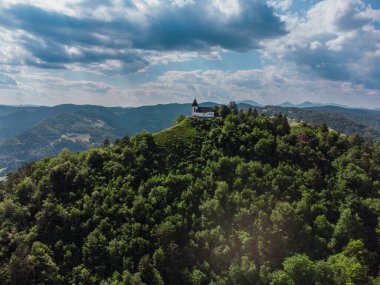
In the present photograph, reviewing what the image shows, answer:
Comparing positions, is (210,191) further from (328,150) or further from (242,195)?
(328,150)

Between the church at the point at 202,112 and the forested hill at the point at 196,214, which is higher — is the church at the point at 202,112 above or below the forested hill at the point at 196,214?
above

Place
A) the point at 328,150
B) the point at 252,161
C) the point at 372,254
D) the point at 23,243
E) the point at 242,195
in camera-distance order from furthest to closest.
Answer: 1. the point at 328,150
2. the point at 252,161
3. the point at 242,195
4. the point at 23,243
5. the point at 372,254

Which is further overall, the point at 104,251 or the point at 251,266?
the point at 104,251

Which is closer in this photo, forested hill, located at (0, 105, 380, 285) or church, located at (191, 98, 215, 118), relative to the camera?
forested hill, located at (0, 105, 380, 285)

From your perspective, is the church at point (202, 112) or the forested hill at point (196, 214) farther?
the church at point (202, 112)

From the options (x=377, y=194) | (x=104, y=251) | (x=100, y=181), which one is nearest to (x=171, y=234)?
(x=104, y=251)

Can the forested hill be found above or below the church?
below

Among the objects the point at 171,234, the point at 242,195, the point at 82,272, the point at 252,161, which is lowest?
the point at 82,272

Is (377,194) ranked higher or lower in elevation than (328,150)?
lower
